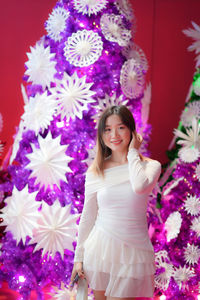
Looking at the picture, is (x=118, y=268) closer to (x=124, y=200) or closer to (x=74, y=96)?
(x=124, y=200)

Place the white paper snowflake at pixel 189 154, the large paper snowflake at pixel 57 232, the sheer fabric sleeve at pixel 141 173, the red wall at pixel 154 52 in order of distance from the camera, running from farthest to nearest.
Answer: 1. the red wall at pixel 154 52
2. the white paper snowflake at pixel 189 154
3. the large paper snowflake at pixel 57 232
4. the sheer fabric sleeve at pixel 141 173

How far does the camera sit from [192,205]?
291 centimetres

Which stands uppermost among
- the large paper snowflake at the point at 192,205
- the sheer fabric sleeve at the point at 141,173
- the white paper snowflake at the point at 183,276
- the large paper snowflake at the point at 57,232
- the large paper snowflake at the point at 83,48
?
the large paper snowflake at the point at 83,48

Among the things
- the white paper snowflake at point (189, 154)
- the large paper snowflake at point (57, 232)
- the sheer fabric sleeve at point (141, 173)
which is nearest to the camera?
the sheer fabric sleeve at point (141, 173)

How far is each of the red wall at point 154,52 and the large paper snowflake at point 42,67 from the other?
1061mm

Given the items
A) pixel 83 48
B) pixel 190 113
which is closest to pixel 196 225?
pixel 190 113

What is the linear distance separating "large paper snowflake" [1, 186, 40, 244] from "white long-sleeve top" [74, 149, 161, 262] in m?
0.72

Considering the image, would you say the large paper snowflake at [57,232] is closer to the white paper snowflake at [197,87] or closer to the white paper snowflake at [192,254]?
the white paper snowflake at [192,254]

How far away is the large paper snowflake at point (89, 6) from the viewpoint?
272 cm

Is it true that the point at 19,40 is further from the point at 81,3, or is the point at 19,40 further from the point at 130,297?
the point at 130,297

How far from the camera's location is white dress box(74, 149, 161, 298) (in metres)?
1.84

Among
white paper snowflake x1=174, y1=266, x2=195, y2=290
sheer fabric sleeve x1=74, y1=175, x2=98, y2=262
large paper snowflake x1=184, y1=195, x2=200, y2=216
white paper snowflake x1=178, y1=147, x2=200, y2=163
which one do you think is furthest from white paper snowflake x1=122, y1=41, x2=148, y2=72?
white paper snowflake x1=174, y1=266, x2=195, y2=290

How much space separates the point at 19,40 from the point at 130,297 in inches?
117

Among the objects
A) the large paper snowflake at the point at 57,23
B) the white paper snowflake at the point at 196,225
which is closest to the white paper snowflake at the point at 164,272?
the white paper snowflake at the point at 196,225
